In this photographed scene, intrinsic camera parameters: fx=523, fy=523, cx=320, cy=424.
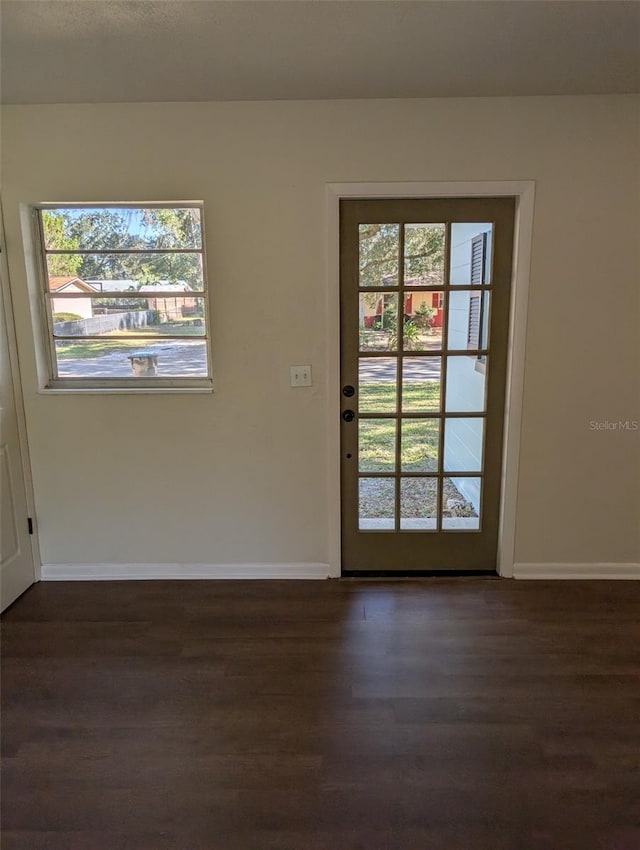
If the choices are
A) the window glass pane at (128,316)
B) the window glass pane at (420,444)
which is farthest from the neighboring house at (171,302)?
the window glass pane at (420,444)

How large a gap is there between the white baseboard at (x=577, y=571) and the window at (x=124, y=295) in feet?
6.85

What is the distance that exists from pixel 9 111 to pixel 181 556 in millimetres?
→ 2472

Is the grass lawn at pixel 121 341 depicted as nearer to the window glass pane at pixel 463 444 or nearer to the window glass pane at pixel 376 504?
the window glass pane at pixel 376 504

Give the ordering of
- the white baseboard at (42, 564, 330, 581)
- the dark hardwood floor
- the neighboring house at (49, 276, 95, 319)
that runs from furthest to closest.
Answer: the white baseboard at (42, 564, 330, 581) → the neighboring house at (49, 276, 95, 319) → the dark hardwood floor

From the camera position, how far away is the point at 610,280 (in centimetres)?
271

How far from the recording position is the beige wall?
8.51ft

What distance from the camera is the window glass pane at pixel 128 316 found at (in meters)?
2.82

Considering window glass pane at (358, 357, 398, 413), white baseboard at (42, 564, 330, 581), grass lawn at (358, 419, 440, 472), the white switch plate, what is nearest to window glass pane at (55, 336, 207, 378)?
the white switch plate

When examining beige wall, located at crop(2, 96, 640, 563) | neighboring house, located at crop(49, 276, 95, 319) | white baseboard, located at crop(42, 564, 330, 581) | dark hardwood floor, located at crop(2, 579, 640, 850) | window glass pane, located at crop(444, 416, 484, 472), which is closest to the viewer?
dark hardwood floor, located at crop(2, 579, 640, 850)

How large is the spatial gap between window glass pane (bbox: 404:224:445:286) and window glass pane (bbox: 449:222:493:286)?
0.21ft

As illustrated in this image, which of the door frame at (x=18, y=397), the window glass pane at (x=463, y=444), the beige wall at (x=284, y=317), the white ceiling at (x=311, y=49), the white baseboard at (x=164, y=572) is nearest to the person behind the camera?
the white ceiling at (x=311, y=49)

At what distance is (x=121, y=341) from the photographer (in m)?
2.87

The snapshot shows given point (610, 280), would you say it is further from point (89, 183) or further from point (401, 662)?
point (89, 183)

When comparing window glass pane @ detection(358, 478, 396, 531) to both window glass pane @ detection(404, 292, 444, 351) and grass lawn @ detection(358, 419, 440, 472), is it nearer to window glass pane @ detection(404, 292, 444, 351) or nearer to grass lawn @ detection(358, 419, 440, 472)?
grass lawn @ detection(358, 419, 440, 472)
